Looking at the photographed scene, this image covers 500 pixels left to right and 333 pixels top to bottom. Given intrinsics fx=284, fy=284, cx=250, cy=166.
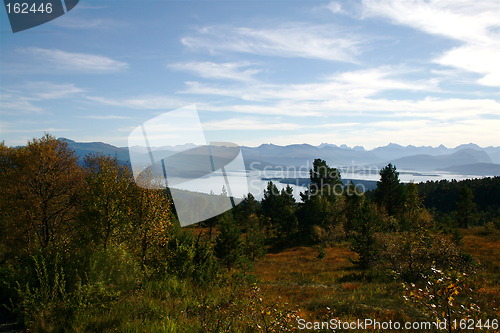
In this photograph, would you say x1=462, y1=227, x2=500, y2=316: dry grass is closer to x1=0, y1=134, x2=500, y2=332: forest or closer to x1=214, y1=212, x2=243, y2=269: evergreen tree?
x1=0, y1=134, x2=500, y2=332: forest

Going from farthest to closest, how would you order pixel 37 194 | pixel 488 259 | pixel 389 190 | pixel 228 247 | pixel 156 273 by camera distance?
1. pixel 389 190
2. pixel 488 259
3. pixel 228 247
4. pixel 37 194
5. pixel 156 273

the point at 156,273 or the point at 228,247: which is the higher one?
the point at 156,273

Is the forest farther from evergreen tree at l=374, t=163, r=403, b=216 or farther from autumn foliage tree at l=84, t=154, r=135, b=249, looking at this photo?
evergreen tree at l=374, t=163, r=403, b=216

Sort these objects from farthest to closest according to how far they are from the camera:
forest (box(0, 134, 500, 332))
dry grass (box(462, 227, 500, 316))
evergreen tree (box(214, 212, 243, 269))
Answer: evergreen tree (box(214, 212, 243, 269))
dry grass (box(462, 227, 500, 316))
forest (box(0, 134, 500, 332))

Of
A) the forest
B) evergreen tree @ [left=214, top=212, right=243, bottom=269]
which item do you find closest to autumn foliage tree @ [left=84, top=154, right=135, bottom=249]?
the forest

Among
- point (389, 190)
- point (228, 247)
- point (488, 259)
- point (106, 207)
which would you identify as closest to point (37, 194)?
point (106, 207)

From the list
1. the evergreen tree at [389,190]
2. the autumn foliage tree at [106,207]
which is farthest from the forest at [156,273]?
the evergreen tree at [389,190]

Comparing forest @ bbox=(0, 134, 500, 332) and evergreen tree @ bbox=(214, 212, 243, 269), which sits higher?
forest @ bbox=(0, 134, 500, 332)

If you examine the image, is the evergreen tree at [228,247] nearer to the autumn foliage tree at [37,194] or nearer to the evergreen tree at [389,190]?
the autumn foliage tree at [37,194]

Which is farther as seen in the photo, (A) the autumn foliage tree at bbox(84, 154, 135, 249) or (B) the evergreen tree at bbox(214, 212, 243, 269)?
(B) the evergreen tree at bbox(214, 212, 243, 269)

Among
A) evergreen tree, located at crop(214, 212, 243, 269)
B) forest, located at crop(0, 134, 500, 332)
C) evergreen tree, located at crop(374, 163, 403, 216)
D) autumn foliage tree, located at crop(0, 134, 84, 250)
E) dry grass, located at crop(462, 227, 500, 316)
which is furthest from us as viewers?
evergreen tree, located at crop(374, 163, 403, 216)

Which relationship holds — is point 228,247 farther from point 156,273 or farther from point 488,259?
point 488,259

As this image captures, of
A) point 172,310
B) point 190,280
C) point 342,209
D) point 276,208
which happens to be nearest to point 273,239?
point 276,208

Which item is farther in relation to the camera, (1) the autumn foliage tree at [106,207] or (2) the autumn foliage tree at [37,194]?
(2) the autumn foliage tree at [37,194]
